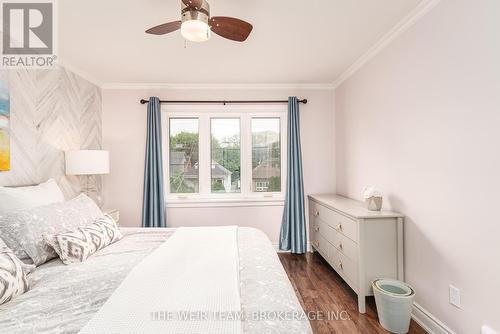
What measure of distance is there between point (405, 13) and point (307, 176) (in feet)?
7.43

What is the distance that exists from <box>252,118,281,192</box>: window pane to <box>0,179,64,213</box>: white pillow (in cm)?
243

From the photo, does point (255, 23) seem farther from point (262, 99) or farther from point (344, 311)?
point (344, 311)

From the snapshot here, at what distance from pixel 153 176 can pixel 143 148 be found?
48 centimetres

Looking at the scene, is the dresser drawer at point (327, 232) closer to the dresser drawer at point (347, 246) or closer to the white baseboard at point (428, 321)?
the dresser drawer at point (347, 246)

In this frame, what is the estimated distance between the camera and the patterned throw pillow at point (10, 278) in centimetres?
114

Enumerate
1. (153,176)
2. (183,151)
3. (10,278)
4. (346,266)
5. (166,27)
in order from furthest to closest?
(183,151), (153,176), (346,266), (166,27), (10,278)

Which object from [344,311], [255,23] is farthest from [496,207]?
[255,23]

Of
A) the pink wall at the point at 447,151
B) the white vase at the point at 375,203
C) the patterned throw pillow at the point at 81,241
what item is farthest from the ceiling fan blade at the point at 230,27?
the white vase at the point at 375,203

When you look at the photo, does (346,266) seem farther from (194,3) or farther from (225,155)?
(194,3)

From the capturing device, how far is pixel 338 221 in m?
2.62

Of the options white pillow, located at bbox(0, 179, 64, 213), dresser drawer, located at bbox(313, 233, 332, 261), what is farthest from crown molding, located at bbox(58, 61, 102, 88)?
dresser drawer, located at bbox(313, 233, 332, 261)

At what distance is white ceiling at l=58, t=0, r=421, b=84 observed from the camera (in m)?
1.90

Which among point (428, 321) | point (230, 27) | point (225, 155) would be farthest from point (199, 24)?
point (428, 321)

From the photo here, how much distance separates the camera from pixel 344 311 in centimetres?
220
